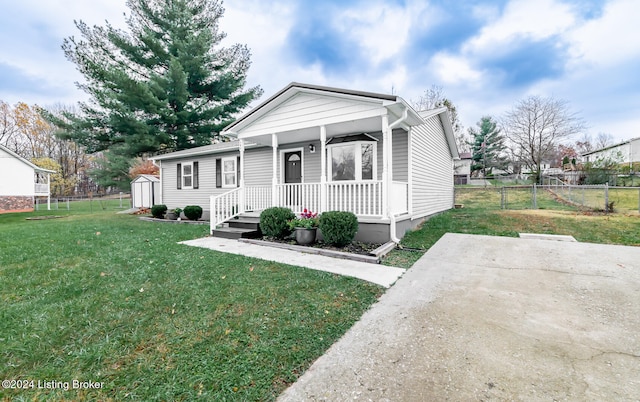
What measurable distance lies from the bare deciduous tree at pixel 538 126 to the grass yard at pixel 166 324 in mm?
26724

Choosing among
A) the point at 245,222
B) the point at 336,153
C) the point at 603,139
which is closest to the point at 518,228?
the point at 336,153

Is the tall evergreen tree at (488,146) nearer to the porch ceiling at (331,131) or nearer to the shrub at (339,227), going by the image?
the porch ceiling at (331,131)

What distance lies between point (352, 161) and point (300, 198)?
193 cm

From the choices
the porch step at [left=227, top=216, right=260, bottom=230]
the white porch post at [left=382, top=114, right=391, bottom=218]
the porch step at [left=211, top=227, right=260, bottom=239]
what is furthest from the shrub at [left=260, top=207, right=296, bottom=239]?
the white porch post at [left=382, top=114, right=391, bottom=218]

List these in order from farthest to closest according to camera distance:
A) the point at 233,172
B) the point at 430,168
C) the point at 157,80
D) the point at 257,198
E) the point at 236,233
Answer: the point at 157,80 < the point at 233,172 < the point at 430,168 < the point at 257,198 < the point at 236,233

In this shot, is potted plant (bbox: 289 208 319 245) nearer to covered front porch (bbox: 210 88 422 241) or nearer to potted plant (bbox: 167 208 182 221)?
covered front porch (bbox: 210 88 422 241)

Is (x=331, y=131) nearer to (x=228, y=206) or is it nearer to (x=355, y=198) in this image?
(x=355, y=198)

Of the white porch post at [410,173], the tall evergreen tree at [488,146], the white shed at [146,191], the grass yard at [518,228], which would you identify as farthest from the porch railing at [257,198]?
the tall evergreen tree at [488,146]

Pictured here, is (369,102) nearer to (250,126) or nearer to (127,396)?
(250,126)

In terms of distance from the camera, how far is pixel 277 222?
662 cm

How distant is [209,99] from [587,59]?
22.3m

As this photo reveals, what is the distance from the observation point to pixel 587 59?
611 inches

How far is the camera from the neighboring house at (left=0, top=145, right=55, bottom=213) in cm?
1772

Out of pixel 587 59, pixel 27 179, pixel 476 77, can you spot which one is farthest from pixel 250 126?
pixel 27 179
